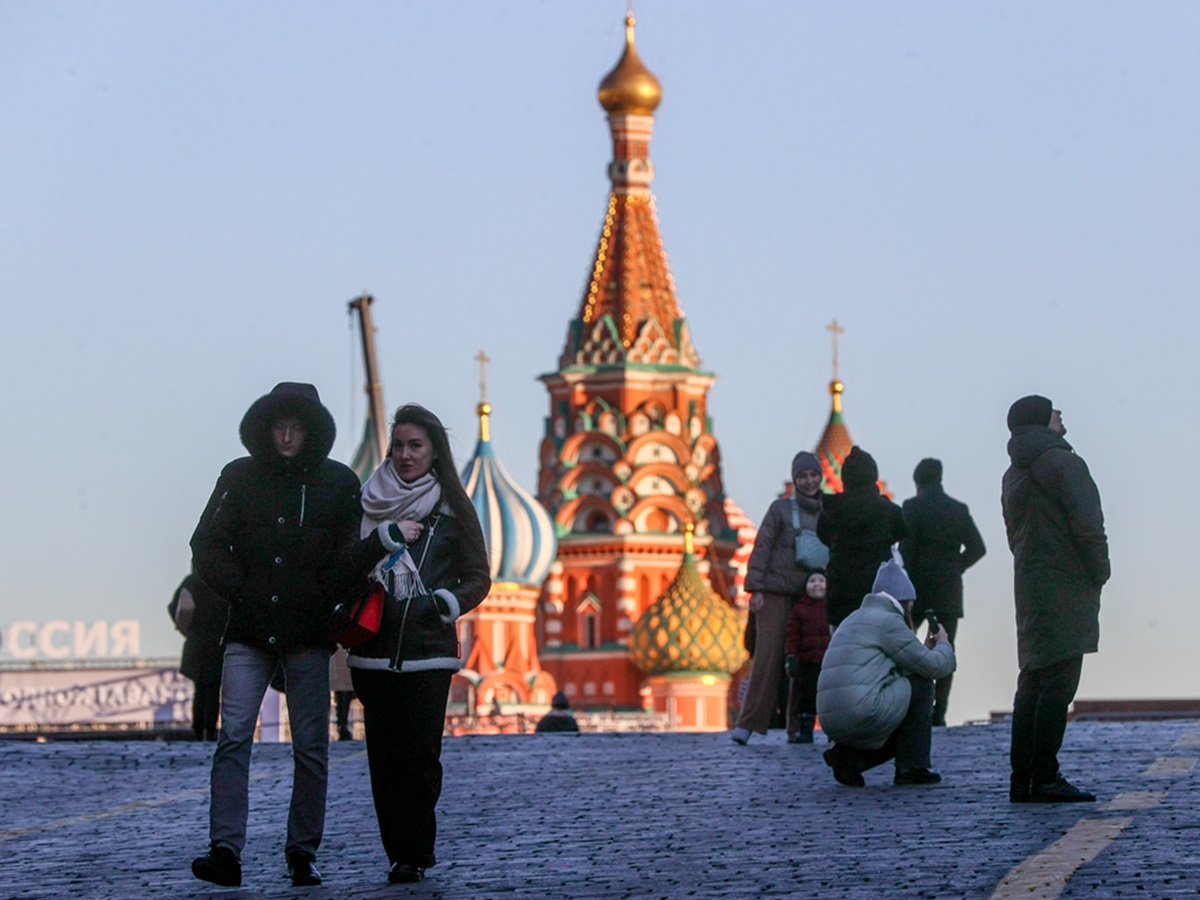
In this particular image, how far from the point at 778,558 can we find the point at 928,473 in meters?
Result: 1.73

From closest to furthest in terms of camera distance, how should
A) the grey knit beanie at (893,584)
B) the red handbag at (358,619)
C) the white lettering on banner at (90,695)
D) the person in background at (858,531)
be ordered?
the red handbag at (358,619) < the grey knit beanie at (893,584) < the person in background at (858,531) < the white lettering on banner at (90,695)

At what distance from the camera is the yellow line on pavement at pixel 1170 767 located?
13.5 metres

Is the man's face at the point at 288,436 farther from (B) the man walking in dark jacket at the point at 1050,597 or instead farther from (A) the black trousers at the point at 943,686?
(A) the black trousers at the point at 943,686

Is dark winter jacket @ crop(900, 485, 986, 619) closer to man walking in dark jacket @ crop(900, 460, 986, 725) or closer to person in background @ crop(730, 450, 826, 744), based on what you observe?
man walking in dark jacket @ crop(900, 460, 986, 725)

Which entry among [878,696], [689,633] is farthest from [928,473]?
[689,633]

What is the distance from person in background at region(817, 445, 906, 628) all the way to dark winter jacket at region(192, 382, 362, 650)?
5088 millimetres

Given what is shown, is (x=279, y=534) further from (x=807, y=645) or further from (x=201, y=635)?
(x=201, y=635)

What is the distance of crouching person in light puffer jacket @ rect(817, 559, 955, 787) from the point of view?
1338 cm

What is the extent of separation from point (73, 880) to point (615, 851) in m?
1.79

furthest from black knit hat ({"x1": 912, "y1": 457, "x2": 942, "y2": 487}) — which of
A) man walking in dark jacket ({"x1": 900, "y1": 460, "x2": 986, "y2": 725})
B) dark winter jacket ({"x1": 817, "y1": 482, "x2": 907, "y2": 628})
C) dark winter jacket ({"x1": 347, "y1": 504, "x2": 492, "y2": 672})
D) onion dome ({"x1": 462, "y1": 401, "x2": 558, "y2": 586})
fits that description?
onion dome ({"x1": 462, "y1": 401, "x2": 558, "y2": 586})

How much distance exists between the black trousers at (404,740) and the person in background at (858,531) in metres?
5.03

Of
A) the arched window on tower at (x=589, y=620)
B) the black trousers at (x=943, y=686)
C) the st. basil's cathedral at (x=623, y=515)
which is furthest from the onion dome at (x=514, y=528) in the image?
the black trousers at (x=943, y=686)

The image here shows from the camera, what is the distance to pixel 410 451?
35.1 feet

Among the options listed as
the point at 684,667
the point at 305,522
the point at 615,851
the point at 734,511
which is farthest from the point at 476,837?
the point at 734,511
